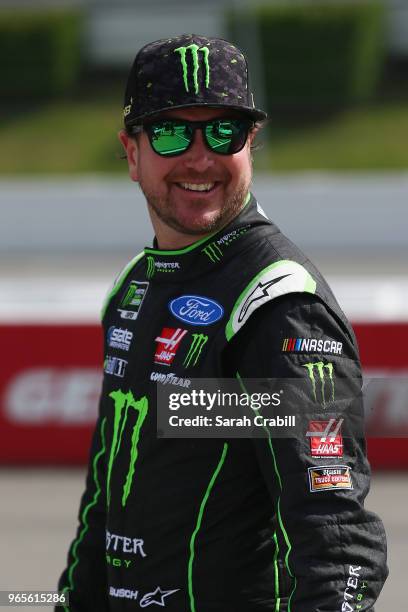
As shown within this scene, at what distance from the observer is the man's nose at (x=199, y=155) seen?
200 cm

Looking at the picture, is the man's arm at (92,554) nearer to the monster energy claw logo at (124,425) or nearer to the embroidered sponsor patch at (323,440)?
the monster energy claw logo at (124,425)

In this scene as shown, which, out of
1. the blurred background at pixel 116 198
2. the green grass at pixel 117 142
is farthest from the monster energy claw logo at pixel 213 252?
the green grass at pixel 117 142

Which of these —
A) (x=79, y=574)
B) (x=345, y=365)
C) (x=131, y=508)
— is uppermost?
(x=345, y=365)

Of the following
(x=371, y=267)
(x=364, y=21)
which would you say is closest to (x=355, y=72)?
(x=364, y=21)

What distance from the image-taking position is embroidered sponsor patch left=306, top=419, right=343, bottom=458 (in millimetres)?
1732

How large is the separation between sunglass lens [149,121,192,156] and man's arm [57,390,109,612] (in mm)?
594

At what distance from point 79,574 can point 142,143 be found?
879mm

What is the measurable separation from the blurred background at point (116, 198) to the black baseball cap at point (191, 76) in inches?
14.8

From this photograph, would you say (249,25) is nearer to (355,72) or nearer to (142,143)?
(355,72)

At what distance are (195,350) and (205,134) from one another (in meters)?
0.39

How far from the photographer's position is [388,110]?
26.4 metres

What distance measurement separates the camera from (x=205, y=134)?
6.52 feet

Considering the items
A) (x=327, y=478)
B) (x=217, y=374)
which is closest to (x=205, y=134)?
(x=217, y=374)

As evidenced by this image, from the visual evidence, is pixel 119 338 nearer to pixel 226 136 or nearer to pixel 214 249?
pixel 214 249
